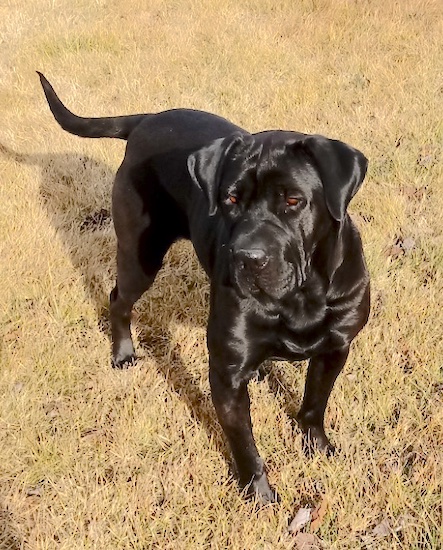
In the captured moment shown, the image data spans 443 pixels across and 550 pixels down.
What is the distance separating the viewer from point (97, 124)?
321cm

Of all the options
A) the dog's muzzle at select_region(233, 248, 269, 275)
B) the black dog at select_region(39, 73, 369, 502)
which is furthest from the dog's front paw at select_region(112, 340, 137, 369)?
the dog's muzzle at select_region(233, 248, 269, 275)

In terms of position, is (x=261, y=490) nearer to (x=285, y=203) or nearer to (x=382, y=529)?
(x=382, y=529)

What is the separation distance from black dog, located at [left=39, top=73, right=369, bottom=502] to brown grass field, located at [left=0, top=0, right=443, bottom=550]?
0.24m

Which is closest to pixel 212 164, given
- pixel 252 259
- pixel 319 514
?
pixel 252 259

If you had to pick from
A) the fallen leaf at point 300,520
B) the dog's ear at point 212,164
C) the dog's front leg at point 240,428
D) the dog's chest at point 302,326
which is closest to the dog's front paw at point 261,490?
the dog's front leg at point 240,428

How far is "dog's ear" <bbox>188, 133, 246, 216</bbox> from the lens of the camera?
7.34 feet

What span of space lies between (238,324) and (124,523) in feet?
3.11

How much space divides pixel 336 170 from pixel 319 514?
4.41 feet

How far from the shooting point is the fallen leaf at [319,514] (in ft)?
7.83

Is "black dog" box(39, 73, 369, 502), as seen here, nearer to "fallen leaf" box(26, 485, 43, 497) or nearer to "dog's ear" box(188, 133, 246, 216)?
"dog's ear" box(188, 133, 246, 216)

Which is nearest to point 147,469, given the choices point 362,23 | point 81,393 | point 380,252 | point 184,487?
point 184,487

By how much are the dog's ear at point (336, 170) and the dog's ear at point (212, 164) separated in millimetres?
315

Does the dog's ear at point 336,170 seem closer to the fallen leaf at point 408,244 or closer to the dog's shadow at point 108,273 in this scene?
the dog's shadow at point 108,273

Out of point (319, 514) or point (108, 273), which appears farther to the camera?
point (108, 273)
